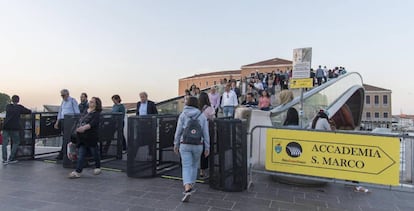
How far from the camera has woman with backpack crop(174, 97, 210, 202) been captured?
4.52 meters

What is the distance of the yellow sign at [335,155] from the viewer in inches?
178

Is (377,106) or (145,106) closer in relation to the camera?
(145,106)

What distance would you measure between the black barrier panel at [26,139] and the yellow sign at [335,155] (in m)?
6.61

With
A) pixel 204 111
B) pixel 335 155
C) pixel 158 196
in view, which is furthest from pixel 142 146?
pixel 335 155

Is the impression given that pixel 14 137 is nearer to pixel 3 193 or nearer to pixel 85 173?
pixel 85 173

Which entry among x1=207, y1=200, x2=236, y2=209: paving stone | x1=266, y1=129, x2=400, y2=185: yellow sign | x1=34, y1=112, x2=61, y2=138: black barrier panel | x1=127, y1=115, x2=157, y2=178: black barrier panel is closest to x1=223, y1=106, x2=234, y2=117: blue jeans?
x1=127, y1=115, x2=157, y2=178: black barrier panel

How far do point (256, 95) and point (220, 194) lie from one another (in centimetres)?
973

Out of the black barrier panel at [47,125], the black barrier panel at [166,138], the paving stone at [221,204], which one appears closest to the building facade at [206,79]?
the black barrier panel at [47,125]

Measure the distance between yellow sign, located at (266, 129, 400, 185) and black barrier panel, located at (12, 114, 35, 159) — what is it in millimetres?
6607

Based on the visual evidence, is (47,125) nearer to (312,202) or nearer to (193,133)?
(193,133)

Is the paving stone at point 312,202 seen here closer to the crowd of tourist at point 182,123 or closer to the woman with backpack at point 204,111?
the crowd of tourist at point 182,123

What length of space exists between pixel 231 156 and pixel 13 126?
589 centimetres

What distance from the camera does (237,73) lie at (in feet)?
266

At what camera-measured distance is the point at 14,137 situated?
741cm
